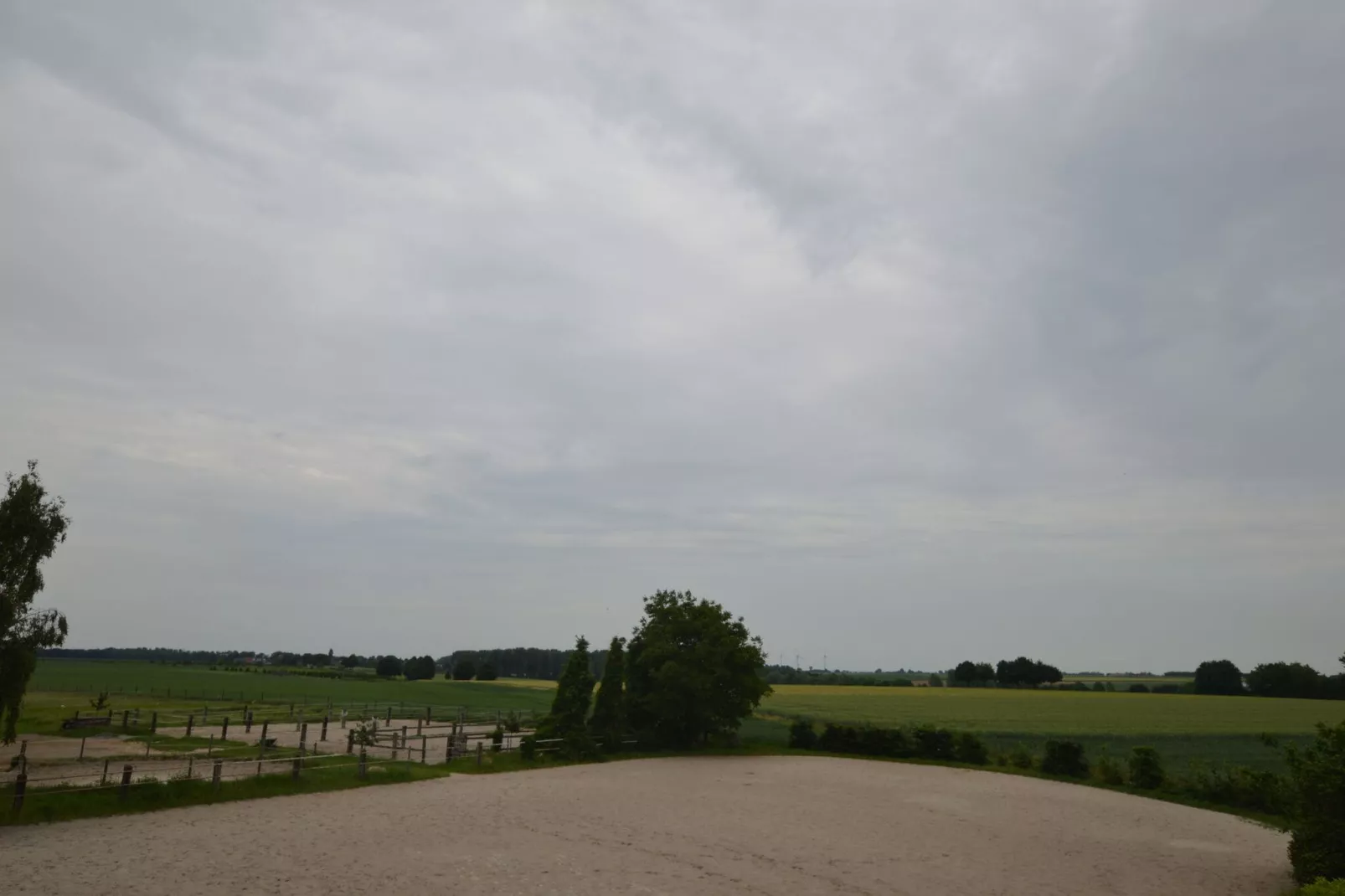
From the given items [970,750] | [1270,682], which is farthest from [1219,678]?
[970,750]

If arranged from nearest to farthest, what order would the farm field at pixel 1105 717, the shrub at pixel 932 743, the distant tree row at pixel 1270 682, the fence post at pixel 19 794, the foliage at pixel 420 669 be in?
the fence post at pixel 19 794, the shrub at pixel 932 743, the farm field at pixel 1105 717, the distant tree row at pixel 1270 682, the foliage at pixel 420 669

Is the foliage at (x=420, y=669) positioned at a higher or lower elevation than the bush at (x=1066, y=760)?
lower

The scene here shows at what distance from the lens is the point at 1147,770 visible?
26.4 m

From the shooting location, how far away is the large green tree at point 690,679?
1298 inches

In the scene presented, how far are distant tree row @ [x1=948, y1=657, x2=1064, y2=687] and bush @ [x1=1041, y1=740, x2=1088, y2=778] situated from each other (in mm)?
91002

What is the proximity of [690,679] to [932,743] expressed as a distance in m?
10.2

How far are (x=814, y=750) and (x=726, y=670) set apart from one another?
5.41 metres

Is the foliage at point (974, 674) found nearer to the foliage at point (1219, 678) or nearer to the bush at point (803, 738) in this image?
the foliage at point (1219, 678)

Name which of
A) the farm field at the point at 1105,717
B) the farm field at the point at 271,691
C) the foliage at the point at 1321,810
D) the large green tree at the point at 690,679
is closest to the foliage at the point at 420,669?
the farm field at the point at 271,691

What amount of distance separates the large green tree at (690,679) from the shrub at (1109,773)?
493 inches

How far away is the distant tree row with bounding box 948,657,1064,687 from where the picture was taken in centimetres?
11208

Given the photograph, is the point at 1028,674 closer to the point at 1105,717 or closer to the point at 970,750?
the point at 1105,717

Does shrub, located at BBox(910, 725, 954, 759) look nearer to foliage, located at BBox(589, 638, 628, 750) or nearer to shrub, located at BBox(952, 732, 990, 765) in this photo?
shrub, located at BBox(952, 732, 990, 765)

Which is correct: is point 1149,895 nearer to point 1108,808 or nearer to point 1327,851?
point 1327,851
